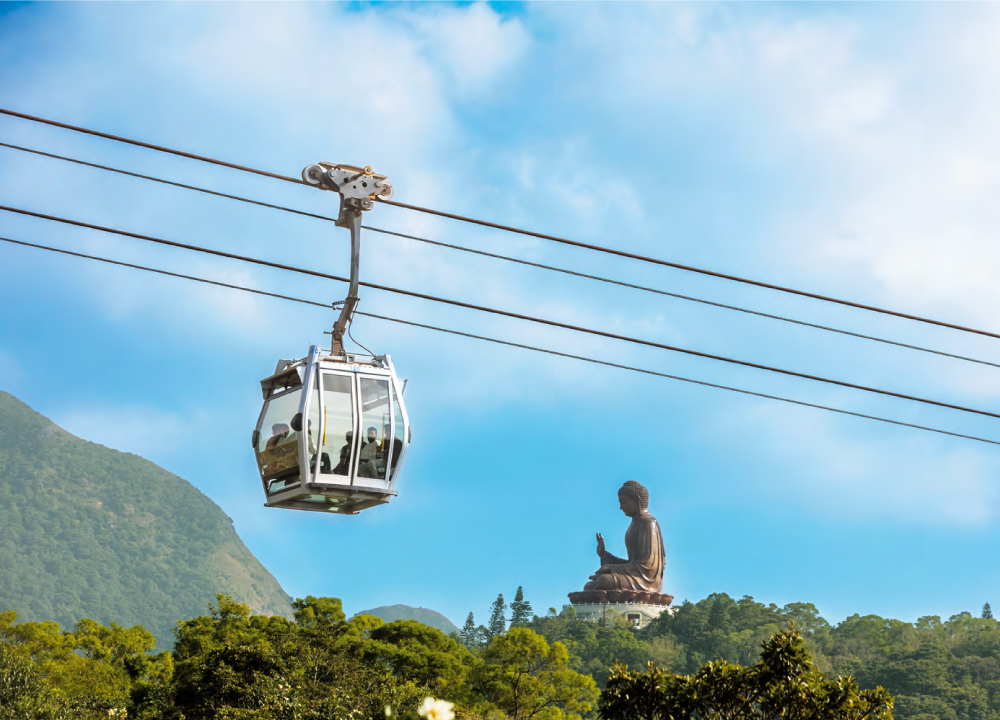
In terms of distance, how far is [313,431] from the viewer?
10477mm

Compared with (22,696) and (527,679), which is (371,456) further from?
(527,679)

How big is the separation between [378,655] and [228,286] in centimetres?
3336

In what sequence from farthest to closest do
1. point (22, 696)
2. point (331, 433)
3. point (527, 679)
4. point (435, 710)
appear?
point (527, 679)
point (22, 696)
point (331, 433)
point (435, 710)

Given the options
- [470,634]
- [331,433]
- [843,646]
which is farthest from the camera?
[470,634]

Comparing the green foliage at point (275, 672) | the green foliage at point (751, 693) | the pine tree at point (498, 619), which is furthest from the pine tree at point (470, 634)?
the green foliage at point (751, 693)

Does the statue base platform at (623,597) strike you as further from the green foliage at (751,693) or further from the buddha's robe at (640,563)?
the green foliage at (751,693)

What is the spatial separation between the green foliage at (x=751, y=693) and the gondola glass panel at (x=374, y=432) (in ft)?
11.5

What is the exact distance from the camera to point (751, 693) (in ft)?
Result: 38.7

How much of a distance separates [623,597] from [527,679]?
55.9 meters

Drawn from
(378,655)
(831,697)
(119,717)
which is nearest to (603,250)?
(831,697)

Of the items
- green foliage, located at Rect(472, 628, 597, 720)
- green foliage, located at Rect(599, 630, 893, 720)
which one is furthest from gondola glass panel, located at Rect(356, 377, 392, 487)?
green foliage, located at Rect(472, 628, 597, 720)

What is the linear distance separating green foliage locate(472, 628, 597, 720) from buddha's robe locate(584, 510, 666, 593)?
51918mm

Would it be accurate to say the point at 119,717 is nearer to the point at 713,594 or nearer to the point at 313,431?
the point at 313,431

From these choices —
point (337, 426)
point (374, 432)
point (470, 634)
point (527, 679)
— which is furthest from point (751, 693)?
point (470, 634)
